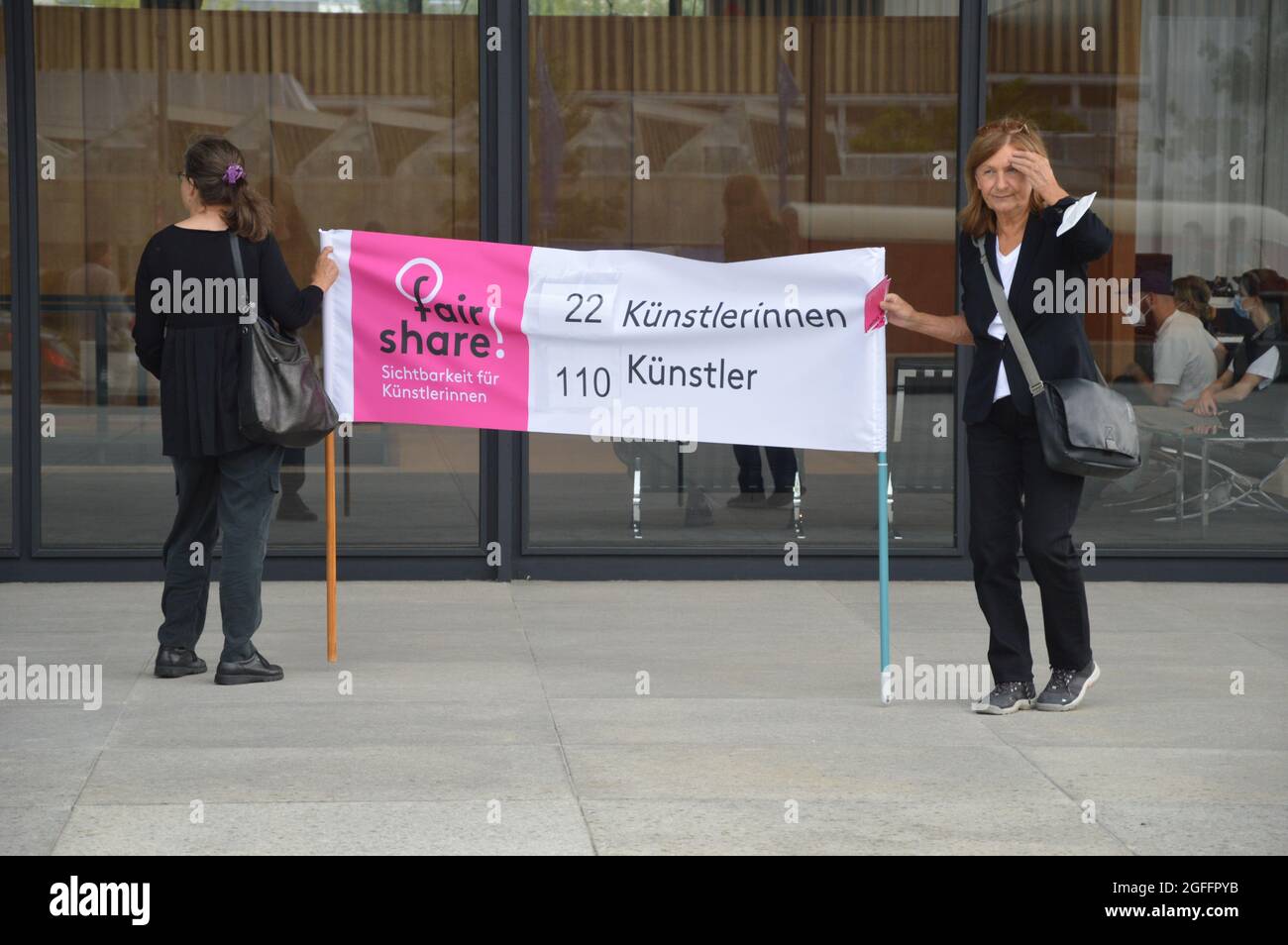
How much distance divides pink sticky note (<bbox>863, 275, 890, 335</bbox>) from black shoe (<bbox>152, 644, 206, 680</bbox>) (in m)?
2.84

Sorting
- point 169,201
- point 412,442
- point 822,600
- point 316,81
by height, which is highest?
point 316,81

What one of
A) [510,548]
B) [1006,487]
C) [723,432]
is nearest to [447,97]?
[510,548]

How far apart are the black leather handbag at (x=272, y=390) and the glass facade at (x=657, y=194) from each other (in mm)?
2592

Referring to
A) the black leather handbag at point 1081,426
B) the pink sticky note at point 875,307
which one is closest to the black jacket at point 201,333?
the pink sticky note at point 875,307

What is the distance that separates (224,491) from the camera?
6.79 meters

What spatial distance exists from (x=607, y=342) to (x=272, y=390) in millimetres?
1308

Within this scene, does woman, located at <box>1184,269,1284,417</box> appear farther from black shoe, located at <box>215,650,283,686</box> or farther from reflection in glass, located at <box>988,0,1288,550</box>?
black shoe, located at <box>215,650,283,686</box>

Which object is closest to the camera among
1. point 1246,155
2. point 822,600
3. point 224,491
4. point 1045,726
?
point 1045,726

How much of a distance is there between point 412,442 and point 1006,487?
3.85m

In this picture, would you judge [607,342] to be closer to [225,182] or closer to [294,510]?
[225,182]

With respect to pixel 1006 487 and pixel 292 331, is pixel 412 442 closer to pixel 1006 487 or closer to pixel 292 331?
pixel 292 331

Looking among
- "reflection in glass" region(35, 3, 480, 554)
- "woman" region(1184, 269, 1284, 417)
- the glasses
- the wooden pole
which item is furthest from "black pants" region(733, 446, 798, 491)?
the glasses

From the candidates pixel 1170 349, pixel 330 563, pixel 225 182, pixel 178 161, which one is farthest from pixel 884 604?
pixel 178 161

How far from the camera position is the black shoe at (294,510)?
367 inches
